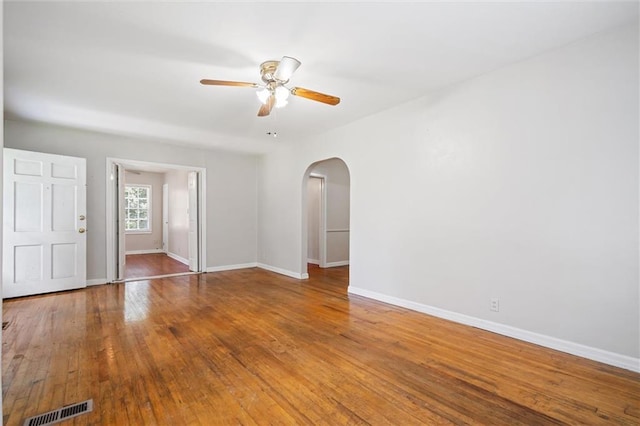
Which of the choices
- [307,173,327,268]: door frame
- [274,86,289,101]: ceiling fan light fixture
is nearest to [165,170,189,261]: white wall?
[307,173,327,268]: door frame

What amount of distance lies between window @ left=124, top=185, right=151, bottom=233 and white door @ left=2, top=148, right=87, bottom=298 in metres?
4.51

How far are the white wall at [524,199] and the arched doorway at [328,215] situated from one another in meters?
2.62

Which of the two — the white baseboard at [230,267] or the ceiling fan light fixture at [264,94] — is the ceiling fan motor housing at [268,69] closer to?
the ceiling fan light fixture at [264,94]

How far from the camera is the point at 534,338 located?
2.87 m

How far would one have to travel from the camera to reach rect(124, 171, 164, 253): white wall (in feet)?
29.8

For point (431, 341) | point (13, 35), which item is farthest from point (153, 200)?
point (431, 341)

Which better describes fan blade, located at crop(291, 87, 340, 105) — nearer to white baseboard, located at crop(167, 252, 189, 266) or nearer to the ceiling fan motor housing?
the ceiling fan motor housing

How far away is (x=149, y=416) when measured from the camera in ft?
6.18

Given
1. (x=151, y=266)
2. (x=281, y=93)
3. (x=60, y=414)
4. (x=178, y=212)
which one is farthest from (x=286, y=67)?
(x=178, y=212)

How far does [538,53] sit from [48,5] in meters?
3.82

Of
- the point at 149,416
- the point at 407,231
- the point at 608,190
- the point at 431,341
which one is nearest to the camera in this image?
the point at 149,416

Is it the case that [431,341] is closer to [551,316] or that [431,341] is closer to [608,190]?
[551,316]

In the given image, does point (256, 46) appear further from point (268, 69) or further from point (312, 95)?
point (312, 95)

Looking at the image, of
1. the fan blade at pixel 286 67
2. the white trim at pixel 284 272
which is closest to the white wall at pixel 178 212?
the white trim at pixel 284 272
